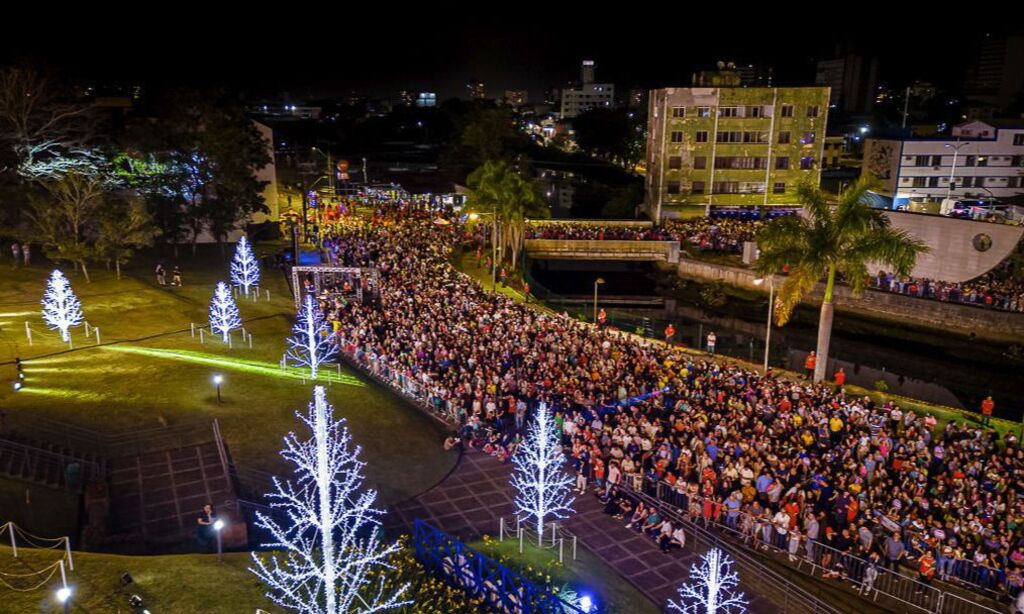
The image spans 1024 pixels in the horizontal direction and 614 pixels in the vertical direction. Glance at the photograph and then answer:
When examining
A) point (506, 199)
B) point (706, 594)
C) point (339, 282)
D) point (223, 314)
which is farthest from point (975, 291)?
point (223, 314)

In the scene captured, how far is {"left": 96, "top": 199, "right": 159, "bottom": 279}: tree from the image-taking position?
36531 millimetres

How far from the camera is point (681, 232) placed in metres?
62.8

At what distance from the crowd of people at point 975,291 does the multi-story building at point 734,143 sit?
24.2m

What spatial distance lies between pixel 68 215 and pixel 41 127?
8.63 meters

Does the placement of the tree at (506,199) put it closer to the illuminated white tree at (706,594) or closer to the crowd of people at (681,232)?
the crowd of people at (681,232)

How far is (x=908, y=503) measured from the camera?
17.4 metres

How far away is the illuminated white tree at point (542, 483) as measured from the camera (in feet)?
54.6

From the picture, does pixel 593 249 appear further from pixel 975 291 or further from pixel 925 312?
pixel 975 291

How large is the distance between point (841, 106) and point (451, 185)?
140m

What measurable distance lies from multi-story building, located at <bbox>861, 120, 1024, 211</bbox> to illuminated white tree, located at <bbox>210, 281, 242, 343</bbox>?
53.1m

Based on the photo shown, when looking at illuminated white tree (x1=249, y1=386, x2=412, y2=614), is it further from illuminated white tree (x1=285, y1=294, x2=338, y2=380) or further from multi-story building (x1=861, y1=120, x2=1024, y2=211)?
multi-story building (x1=861, y1=120, x2=1024, y2=211)

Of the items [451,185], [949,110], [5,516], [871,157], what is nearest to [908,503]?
[5,516]

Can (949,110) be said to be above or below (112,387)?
above

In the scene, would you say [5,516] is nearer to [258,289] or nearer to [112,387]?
[112,387]
